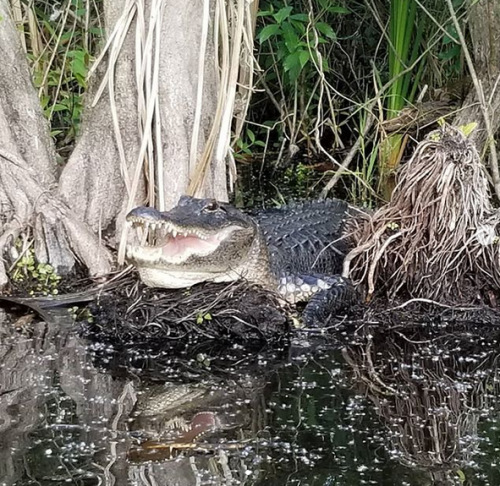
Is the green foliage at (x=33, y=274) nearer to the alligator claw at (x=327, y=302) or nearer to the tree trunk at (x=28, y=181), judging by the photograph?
the tree trunk at (x=28, y=181)

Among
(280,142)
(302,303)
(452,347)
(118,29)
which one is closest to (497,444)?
(452,347)

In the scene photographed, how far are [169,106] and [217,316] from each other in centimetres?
124

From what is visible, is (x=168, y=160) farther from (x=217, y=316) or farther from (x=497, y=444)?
(x=497, y=444)

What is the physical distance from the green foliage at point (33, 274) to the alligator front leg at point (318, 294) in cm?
111

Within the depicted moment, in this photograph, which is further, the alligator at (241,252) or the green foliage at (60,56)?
the green foliage at (60,56)

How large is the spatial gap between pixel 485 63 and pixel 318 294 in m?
2.37

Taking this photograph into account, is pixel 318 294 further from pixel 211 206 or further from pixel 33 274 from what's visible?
pixel 33 274

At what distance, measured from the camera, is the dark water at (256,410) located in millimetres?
2957

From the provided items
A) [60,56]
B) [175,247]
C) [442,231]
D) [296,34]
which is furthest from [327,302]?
[60,56]

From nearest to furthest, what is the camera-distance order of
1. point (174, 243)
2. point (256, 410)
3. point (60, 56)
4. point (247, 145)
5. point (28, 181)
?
point (256, 410) → point (174, 243) → point (28, 181) → point (60, 56) → point (247, 145)

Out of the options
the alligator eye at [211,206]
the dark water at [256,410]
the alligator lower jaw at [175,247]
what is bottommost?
the dark water at [256,410]

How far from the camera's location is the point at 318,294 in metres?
4.68

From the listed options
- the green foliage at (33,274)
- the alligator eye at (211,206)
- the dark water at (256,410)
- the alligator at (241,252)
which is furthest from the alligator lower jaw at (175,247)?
the green foliage at (33,274)

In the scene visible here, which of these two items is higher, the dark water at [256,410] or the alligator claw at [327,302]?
the dark water at [256,410]
